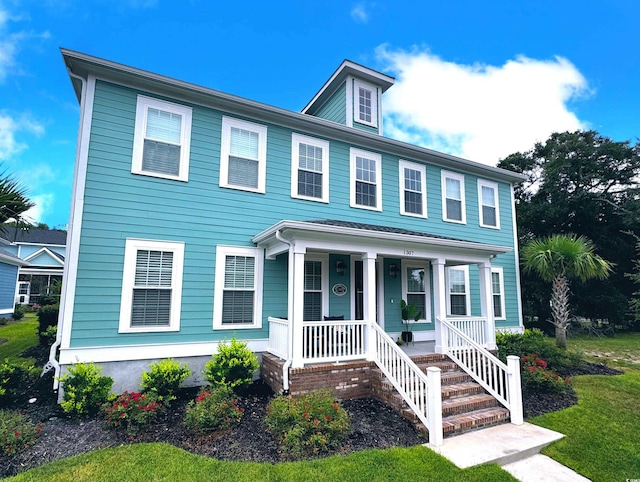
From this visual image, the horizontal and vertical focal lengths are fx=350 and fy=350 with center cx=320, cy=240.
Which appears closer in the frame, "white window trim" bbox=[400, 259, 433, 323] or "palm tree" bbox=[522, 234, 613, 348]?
"white window trim" bbox=[400, 259, 433, 323]

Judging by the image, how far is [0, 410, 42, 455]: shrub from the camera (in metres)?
4.50

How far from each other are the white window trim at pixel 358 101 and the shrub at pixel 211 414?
9.03 m

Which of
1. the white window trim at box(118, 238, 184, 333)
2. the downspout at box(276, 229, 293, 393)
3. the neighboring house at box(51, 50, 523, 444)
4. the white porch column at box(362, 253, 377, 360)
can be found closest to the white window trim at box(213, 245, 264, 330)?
the neighboring house at box(51, 50, 523, 444)

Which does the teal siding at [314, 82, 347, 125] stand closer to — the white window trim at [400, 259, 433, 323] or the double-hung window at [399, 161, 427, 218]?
the double-hung window at [399, 161, 427, 218]

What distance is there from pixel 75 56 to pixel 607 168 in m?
22.3

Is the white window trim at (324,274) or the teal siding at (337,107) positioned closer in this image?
the white window trim at (324,274)

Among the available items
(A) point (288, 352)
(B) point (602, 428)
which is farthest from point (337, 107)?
(B) point (602, 428)

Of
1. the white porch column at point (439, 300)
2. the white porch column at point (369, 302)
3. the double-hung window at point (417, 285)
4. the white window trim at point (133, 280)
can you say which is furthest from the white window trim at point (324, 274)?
the white window trim at point (133, 280)

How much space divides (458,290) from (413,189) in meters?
3.55

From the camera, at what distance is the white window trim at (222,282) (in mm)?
7586

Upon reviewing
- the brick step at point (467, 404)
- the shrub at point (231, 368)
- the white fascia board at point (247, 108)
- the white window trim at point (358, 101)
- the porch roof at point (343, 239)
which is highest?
the white window trim at point (358, 101)

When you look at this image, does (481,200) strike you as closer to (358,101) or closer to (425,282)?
(425,282)

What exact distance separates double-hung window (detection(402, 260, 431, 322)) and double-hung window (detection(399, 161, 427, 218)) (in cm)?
155

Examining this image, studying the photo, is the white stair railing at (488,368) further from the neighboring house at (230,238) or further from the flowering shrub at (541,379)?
the flowering shrub at (541,379)
